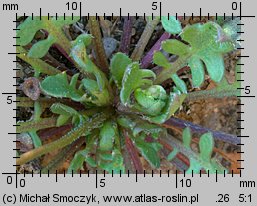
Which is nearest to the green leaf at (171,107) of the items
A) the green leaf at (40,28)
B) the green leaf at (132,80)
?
the green leaf at (132,80)

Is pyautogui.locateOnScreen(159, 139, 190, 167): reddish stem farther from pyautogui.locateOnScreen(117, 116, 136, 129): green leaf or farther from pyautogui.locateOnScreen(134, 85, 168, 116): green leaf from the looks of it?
pyautogui.locateOnScreen(134, 85, 168, 116): green leaf

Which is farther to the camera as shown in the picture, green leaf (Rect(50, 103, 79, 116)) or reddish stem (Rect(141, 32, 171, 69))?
reddish stem (Rect(141, 32, 171, 69))

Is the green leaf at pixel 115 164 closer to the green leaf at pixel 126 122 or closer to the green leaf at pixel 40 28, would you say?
the green leaf at pixel 126 122

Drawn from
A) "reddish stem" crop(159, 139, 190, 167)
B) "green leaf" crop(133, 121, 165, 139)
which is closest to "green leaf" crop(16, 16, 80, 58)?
"green leaf" crop(133, 121, 165, 139)

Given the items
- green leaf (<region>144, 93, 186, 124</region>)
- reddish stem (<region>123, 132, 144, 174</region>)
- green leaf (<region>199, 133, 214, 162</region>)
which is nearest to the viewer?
green leaf (<region>144, 93, 186, 124</region>)

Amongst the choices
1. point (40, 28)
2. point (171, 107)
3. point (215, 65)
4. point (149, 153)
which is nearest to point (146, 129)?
point (149, 153)

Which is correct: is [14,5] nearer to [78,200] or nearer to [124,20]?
[124,20]
